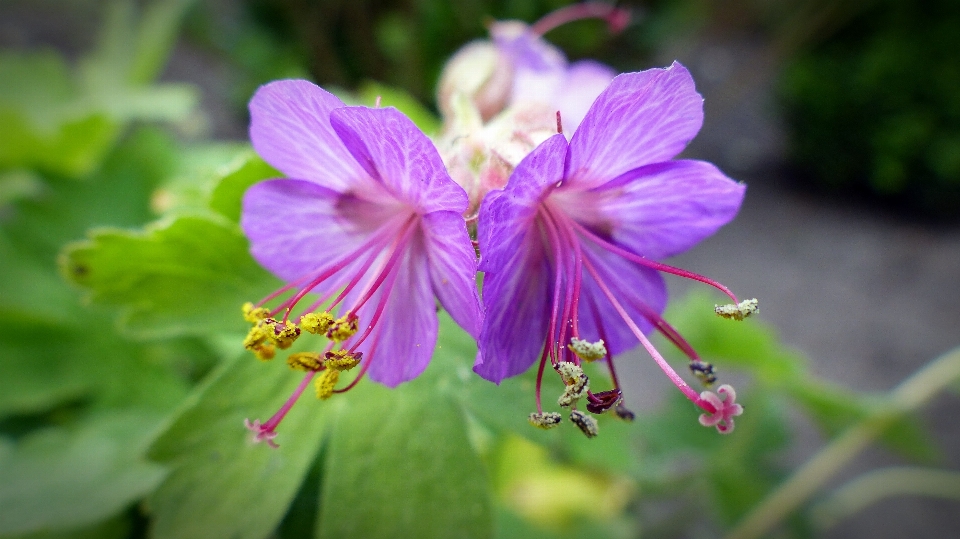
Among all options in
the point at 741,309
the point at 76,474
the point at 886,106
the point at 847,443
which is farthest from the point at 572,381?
the point at 886,106

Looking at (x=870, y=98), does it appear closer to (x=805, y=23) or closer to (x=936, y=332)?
(x=805, y=23)

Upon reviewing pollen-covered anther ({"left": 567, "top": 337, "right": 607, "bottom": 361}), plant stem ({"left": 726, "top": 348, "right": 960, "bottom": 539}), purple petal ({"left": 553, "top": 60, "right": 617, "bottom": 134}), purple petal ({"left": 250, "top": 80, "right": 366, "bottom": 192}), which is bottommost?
plant stem ({"left": 726, "top": 348, "right": 960, "bottom": 539})

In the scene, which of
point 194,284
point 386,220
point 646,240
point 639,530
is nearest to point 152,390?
point 194,284

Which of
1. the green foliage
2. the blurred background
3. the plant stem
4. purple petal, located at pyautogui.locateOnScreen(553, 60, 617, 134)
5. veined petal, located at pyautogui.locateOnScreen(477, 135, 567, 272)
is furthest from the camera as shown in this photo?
the green foliage

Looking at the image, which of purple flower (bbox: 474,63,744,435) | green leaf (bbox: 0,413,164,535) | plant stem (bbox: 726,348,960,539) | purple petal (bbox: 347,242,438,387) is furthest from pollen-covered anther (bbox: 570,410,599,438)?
plant stem (bbox: 726,348,960,539)

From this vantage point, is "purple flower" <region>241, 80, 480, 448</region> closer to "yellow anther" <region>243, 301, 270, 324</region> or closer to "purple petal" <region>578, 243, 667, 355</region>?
"yellow anther" <region>243, 301, 270, 324</region>

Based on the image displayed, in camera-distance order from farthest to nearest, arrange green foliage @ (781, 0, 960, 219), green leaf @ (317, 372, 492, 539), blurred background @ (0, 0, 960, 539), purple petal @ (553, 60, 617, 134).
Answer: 1. green foliage @ (781, 0, 960, 219)
2. blurred background @ (0, 0, 960, 539)
3. purple petal @ (553, 60, 617, 134)
4. green leaf @ (317, 372, 492, 539)
